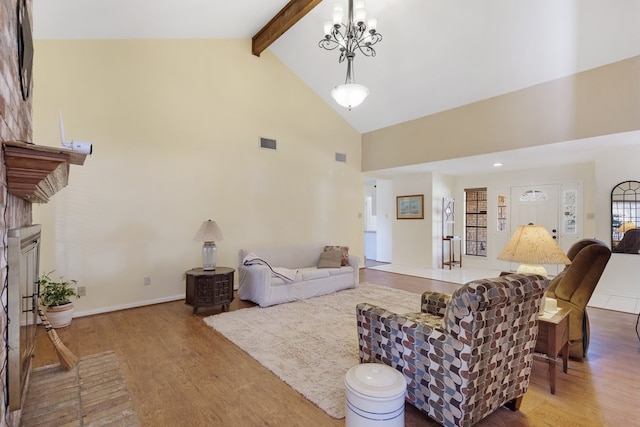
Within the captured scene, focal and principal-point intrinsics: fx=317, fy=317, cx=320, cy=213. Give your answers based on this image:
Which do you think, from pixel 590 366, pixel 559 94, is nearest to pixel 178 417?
pixel 590 366

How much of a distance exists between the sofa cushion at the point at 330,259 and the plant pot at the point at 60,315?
131 inches

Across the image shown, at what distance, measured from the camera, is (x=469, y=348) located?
5.32 feet

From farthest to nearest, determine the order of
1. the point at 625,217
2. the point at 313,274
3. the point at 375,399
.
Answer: the point at 625,217
the point at 313,274
the point at 375,399

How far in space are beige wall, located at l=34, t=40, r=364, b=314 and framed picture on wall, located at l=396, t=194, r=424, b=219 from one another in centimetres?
251

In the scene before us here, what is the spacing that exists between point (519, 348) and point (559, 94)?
4115mm

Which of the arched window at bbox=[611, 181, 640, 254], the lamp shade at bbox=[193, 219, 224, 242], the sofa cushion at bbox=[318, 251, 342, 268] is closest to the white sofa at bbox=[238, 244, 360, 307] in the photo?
the sofa cushion at bbox=[318, 251, 342, 268]

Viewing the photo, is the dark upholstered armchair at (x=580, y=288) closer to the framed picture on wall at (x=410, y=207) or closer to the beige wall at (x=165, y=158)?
the beige wall at (x=165, y=158)

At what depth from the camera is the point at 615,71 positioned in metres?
4.02

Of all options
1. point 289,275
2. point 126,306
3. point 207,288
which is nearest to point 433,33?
point 289,275

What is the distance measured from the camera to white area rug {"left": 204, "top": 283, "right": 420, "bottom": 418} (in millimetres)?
2384

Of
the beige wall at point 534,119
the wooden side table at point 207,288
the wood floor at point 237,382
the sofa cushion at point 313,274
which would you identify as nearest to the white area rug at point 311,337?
the wood floor at point 237,382

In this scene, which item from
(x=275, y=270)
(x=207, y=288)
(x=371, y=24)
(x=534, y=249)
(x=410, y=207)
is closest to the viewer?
(x=534, y=249)

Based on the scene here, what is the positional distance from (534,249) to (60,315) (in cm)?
480

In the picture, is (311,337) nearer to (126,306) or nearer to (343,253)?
(343,253)
